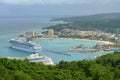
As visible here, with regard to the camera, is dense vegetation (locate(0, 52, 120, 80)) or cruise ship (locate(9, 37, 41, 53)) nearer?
dense vegetation (locate(0, 52, 120, 80))

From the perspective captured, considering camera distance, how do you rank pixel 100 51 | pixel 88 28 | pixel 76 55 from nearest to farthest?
pixel 76 55, pixel 100 51, pixel 88 28

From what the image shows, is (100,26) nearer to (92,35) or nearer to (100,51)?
(92,35)

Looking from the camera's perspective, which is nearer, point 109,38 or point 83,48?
point 83,48

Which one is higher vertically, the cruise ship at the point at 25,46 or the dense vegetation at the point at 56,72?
the dense vegetation at the point at 56,72

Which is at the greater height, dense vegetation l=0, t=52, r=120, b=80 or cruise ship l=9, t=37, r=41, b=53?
dense vegetation l=0, t=52, r=120, b=80

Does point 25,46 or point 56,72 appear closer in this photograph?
point 56,72

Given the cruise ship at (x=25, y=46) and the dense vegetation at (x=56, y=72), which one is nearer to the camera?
the dense vegetation at (x=56, y=72)

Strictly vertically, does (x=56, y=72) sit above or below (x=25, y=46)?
above

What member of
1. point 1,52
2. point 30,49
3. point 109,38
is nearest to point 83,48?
point 30,49

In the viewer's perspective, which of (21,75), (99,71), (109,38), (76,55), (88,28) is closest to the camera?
(21,75)

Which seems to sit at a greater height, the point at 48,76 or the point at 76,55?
the point at 48,76
